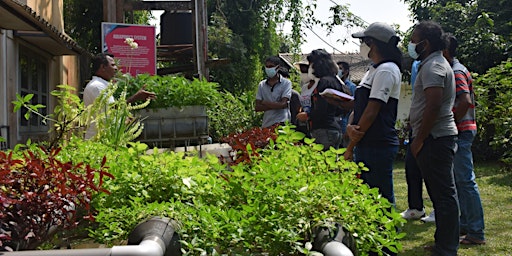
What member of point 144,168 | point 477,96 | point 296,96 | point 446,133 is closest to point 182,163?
point 144,168

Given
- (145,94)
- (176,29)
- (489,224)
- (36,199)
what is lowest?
(489,224)

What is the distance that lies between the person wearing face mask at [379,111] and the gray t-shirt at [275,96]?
2877 mm

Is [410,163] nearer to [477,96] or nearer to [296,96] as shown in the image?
[296,96]

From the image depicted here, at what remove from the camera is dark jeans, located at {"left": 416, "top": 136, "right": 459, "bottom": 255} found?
167 inches

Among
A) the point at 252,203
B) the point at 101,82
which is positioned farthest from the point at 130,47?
the point at 252,203

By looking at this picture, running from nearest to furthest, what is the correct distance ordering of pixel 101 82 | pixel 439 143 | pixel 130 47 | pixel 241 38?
pixel 439 143, pixel 101 82, pixel 130 47, pixel 241 38

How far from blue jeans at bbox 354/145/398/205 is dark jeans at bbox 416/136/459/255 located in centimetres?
28

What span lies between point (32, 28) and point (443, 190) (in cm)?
597

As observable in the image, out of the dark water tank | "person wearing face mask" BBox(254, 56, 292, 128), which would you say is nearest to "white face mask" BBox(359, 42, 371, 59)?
"person wearing face mask" BBox(254, 56, 292, 128)

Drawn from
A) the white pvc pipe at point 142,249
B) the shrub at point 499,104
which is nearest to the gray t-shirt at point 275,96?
the shrub at point 499,104

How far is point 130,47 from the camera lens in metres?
10.0

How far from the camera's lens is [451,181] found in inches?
168

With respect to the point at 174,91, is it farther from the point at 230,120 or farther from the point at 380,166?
the point at 230,120

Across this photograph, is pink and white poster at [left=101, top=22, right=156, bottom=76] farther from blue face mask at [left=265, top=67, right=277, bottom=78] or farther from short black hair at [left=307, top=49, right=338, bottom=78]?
short black hair at [left=307, top=49, right=338, bottom=78]
